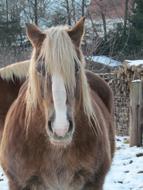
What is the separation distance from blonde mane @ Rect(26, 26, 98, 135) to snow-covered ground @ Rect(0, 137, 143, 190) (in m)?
2.46

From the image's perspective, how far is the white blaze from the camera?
10.3 ft

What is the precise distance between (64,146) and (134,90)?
4613mm

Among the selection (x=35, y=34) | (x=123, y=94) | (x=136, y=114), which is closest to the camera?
(x=35, y=34)

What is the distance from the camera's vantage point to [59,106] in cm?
319

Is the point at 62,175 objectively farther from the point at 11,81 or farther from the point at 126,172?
the point at 126,172

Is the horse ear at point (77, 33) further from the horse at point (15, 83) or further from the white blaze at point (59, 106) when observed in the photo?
the horse at point (15, 83)

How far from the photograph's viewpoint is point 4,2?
2998cm

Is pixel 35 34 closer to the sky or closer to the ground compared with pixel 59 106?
closer to the sky

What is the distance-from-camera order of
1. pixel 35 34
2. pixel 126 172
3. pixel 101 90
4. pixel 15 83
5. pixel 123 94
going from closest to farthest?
pixel 35 34 < pixel 15 83 < pixel 101 90 < pixel 126 172 < pixel 123 94

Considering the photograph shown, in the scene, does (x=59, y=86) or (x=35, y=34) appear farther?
(x=35, y=34)

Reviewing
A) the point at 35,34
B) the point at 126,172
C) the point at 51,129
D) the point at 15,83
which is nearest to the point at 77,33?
the point at 35,34

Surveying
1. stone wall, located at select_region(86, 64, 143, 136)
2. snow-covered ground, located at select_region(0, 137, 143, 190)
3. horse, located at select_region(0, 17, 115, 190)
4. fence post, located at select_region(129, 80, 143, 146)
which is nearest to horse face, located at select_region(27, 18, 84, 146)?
horse, located at select_region(0, 17, 115, 190)

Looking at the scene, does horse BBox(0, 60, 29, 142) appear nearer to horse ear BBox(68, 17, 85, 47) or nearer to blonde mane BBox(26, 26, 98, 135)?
blonde mane BBox(26, 26, 98, 135)

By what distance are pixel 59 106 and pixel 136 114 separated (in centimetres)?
495
